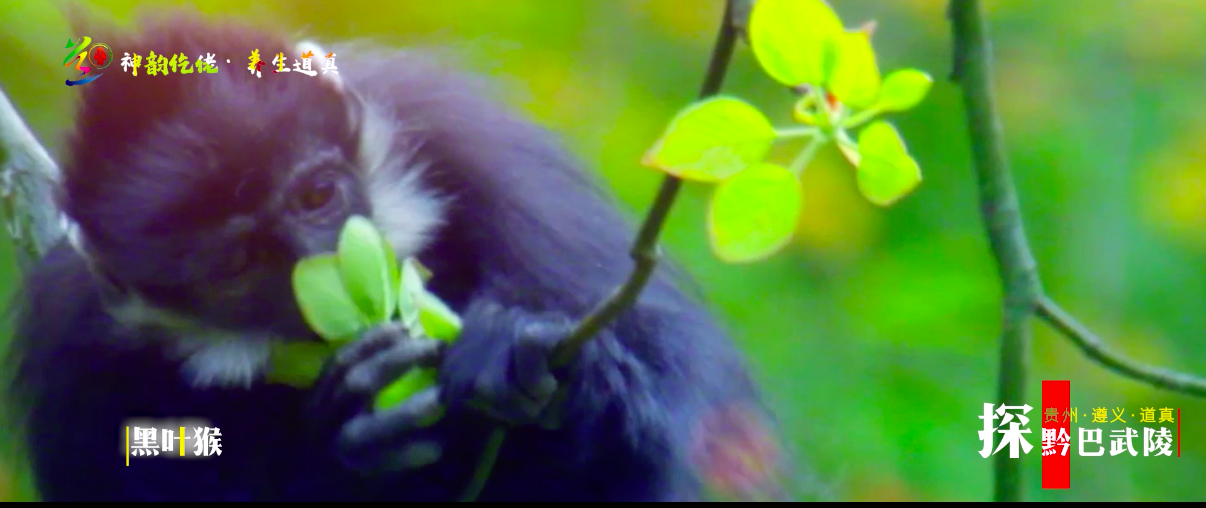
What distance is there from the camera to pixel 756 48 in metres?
0.47

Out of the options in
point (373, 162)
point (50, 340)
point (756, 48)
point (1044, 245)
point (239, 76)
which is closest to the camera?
point (756, 48)

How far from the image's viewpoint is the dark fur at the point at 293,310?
0.96 metres

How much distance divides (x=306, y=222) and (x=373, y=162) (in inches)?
5.5

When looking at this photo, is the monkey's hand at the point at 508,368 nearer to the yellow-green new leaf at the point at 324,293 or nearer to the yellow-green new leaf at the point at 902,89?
Result: the yellow-green new leaf at the point at 324,293

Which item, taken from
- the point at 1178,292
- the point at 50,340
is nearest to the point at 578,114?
the point at 50,340

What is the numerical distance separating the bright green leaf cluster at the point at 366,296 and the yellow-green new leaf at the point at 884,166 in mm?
460

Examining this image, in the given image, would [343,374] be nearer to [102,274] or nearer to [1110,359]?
[102,274]

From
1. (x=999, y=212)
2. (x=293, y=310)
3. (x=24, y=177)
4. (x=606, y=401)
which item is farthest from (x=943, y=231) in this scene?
(x=999, y=212)

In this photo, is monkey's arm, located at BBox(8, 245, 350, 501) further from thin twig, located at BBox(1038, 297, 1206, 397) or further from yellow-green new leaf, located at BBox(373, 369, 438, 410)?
thin twig, located at BBox(1038, 297, 1206, 397)

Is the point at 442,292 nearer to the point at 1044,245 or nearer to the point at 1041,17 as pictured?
the point at 1044,245

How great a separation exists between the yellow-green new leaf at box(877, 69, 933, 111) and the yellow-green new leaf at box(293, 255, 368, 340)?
50cm

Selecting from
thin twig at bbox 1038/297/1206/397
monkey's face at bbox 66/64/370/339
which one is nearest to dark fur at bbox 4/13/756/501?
monkey's face at bbox 66/64/370/339

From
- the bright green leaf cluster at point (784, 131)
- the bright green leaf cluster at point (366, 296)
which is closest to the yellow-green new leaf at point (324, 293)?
the bright green leaf cluster at point (366, 296)

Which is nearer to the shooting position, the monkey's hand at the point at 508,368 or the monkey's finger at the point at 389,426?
the monkey's hand at the point at 508,368
